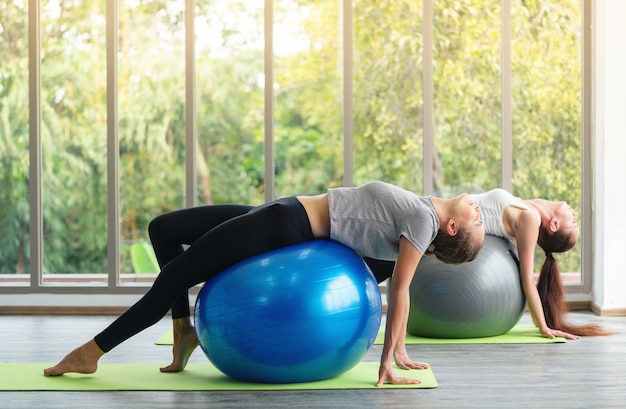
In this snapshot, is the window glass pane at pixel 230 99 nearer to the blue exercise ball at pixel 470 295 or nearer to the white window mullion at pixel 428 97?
the white window mullion at pixel 428 97

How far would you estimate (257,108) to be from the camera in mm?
5398

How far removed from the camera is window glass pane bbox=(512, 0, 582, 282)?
17.6 feet

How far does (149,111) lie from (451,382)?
9.58 feet

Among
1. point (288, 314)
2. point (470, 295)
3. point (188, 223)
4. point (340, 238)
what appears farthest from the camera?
point (470, 295)

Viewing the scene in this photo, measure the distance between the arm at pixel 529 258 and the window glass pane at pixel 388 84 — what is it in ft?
4.24

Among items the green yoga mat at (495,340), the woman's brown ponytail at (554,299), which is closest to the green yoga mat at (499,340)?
the green yoga mat at (495,340)

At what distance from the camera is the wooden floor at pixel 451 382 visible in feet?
9.50

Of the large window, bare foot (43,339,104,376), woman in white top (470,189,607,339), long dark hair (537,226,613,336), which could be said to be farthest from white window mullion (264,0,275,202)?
bare foot (43,339,104,376)

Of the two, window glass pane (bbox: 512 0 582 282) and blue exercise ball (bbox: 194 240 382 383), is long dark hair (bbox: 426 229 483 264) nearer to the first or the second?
blue exercise ball (bbox: 194 240 382 383)

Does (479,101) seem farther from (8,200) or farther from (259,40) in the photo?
(8,200)

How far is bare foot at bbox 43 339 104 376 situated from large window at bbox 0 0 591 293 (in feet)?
7.10

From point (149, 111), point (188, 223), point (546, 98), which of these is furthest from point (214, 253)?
point (546, 98)

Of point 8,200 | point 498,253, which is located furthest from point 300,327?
point 8,200

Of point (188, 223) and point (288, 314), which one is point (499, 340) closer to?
point (288, 314)
